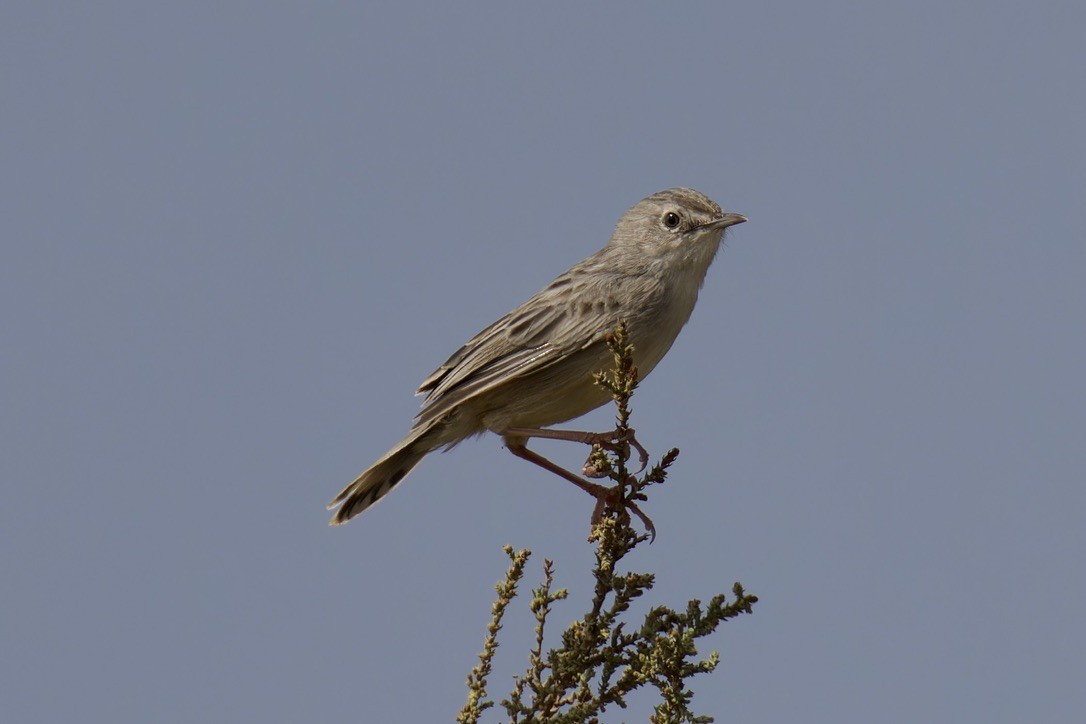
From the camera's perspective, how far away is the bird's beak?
932 cm

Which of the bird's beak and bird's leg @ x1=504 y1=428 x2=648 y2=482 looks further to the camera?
the bird's beak

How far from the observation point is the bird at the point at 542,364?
8.33 m

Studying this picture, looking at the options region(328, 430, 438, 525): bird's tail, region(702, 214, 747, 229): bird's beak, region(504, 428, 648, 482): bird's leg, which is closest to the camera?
region(504, 428, 648, 482): bird's leg

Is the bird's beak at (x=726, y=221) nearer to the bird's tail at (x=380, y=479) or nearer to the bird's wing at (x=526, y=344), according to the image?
the bird's wing at (x=526, y=344)

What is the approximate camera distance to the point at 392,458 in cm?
848

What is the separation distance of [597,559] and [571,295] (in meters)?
3.49

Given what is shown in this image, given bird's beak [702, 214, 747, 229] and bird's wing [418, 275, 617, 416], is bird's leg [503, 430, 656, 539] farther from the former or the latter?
bird's beak [702, 214, 747, 229]

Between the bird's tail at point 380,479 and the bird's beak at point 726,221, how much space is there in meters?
2.68

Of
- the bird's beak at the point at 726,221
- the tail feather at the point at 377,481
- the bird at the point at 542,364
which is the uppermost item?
the bird's beak at the point at 726,221

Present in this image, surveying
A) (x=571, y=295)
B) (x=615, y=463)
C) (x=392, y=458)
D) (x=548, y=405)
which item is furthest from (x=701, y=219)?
(x=615, y=463)

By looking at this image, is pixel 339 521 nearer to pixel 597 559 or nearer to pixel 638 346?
pixel 638 346

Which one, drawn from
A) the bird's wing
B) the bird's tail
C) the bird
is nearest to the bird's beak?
the bird

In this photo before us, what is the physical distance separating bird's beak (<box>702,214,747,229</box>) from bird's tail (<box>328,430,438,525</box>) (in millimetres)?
2683

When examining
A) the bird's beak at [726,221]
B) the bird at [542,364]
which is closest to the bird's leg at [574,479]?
the bird at [542,364]
